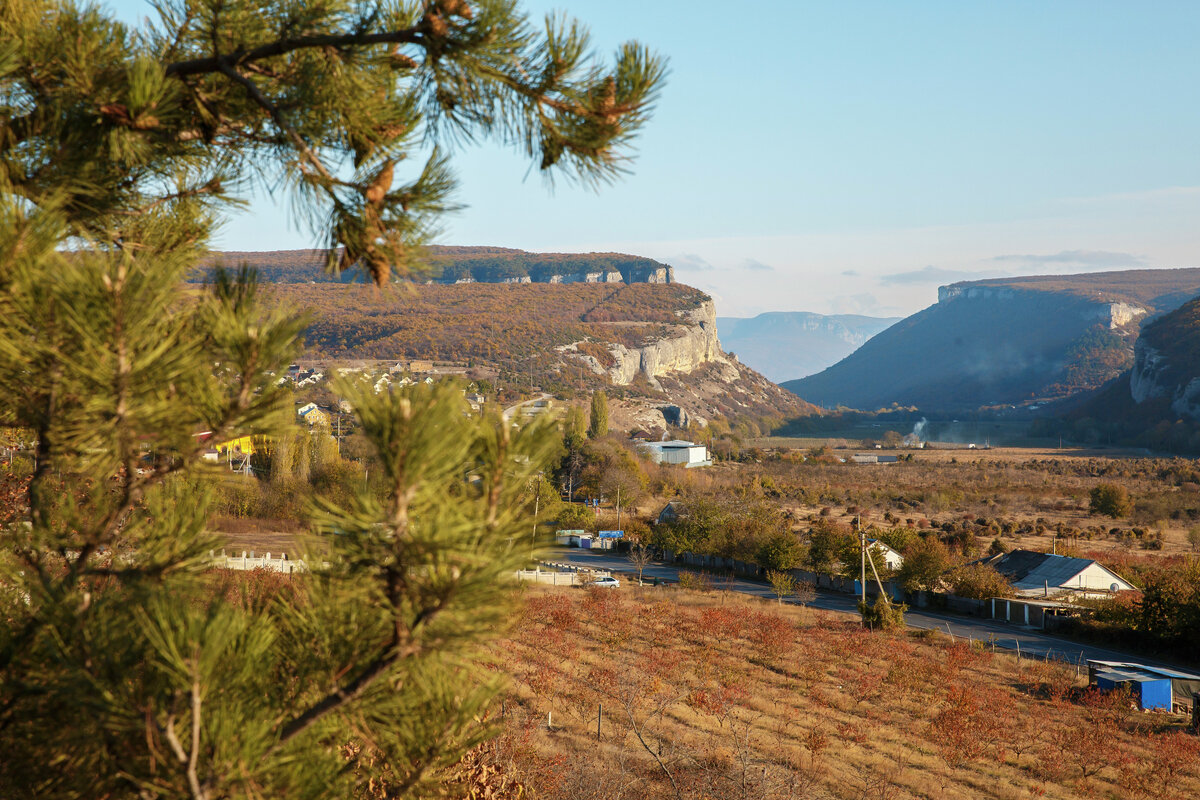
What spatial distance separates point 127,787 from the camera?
6.54 ft

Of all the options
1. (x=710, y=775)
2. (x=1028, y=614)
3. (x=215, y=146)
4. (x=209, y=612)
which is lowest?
(x=1028, y=614)

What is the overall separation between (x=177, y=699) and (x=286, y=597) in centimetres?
56

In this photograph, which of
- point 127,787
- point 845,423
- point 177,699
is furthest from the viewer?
point 845,423

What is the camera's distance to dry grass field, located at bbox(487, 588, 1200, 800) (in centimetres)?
1231

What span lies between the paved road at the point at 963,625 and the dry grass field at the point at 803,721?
112 inches

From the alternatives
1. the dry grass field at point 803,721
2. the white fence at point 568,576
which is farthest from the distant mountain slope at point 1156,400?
the dry grass field at point 803,721

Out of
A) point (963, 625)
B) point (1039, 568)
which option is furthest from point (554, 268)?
point (963, 625)

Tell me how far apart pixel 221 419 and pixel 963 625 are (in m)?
31.4

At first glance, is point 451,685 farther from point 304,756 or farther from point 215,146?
point 215,146

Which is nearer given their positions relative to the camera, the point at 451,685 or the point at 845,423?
the point at 451,685

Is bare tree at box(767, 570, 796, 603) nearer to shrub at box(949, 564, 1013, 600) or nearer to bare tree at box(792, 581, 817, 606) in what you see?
bare tree at box(792, 581, 817, 606)

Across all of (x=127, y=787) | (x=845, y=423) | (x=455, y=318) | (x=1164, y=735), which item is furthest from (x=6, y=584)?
(x=845, y=423)

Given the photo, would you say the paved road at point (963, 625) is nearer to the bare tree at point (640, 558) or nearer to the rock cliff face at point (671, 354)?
the bare tree at point (640, 558)

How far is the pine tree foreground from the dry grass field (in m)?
5.36
